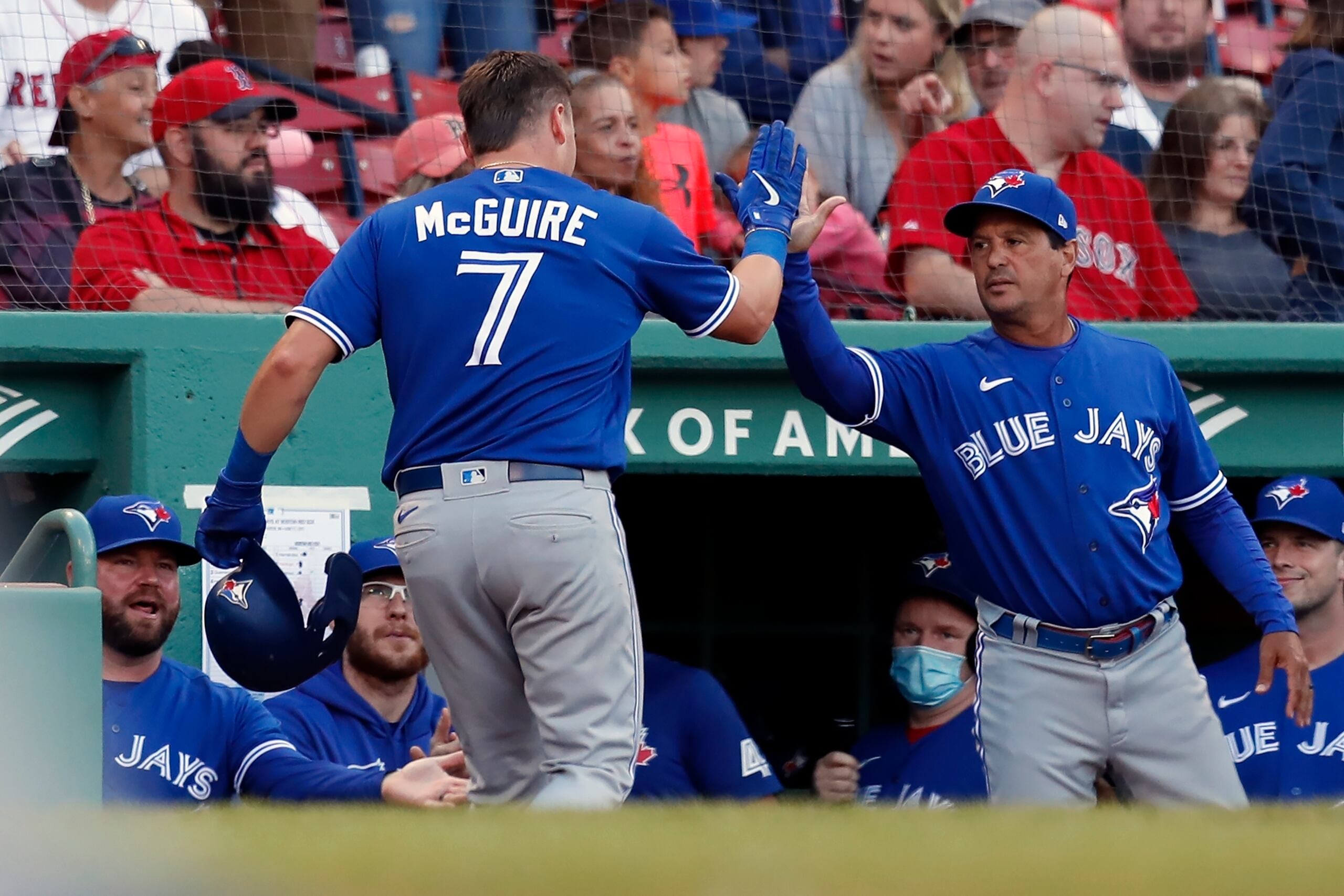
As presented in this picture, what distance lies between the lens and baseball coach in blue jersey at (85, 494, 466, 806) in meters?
4.32

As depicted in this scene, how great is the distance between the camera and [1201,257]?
5758 mm

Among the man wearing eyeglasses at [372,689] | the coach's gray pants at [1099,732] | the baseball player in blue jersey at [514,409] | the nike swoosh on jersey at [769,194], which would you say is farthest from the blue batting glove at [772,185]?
the man wearing eyeglasses at [372,689]

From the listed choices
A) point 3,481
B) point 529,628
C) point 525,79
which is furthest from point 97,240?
point 529,628

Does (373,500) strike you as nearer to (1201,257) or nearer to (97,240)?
(97,240)

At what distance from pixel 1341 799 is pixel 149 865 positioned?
3.99 m

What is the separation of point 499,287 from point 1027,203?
4.42ft

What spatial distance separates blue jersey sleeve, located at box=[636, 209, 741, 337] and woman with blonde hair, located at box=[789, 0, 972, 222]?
2.23m

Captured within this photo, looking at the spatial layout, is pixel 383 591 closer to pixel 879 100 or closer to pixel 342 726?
pixel 342 726

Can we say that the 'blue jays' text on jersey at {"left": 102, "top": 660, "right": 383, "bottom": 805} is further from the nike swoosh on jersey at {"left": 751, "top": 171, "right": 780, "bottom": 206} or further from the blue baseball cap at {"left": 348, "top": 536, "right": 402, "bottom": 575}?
the nike swoosh on jersey at {"left": 751, "top": 171, "right": 780, "bottom": 206}

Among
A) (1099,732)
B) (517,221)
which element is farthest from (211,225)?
(1099,732)

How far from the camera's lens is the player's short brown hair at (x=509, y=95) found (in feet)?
11.7

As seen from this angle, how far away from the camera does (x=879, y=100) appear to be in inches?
231

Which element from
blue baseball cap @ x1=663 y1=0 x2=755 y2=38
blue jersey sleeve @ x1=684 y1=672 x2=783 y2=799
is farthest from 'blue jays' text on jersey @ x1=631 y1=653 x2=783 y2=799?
blue baseball cap @ x1=663 y1=0 x2=755 y2=38

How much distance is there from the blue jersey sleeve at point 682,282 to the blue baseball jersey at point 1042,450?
0.46m
